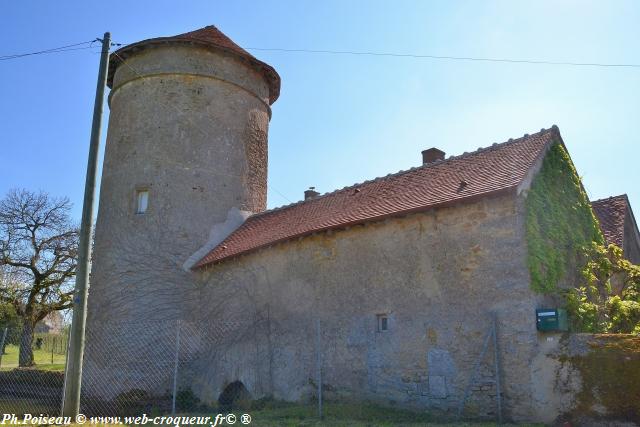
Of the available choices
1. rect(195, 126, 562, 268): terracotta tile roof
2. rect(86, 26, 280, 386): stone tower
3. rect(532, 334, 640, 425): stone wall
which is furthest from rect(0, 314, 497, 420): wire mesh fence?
rect(195, 126, 562, 268): terracotta tile roof

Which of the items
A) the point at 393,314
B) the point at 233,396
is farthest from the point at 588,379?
the point at 233,396

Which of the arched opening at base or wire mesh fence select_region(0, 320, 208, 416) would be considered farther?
wire mesh fence select_region(0, 320, 208, 416)

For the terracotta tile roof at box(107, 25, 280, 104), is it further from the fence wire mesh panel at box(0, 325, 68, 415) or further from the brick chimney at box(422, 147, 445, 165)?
the fence wire mesh panel at box(0, 325, 68, 415)

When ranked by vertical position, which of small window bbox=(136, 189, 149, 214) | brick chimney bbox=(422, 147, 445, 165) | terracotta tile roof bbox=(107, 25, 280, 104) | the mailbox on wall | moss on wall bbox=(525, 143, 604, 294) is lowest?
the mailbox on wall

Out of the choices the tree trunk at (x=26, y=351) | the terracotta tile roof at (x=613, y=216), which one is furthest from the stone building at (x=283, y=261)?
the tree trunk at (x=26, y=351)

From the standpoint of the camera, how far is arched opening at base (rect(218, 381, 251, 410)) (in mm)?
14453

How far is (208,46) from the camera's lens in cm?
1839

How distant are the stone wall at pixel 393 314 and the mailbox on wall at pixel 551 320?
141 millimetres

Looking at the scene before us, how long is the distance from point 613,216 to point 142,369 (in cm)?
1415

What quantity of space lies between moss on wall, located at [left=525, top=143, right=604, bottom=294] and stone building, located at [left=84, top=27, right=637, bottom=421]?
0.30m

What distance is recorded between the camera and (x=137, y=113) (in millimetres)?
18391

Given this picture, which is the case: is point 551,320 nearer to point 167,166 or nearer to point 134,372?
point 134,372

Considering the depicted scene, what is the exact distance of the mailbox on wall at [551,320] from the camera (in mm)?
9797

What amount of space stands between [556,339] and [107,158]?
14834mm
